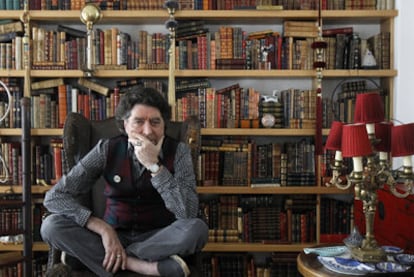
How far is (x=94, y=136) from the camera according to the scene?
2.60m

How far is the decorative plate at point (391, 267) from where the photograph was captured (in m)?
1.76

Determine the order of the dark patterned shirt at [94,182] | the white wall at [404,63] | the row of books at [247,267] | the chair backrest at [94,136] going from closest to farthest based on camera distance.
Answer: the dark patterned shirt at [94,182] < the chair backrest at [94,136] < the white wall at [404,63] < the row of books at [247,267]

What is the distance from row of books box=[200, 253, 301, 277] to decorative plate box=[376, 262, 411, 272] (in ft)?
4.51

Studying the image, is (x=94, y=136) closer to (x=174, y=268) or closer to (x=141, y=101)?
(x=141, y=101)

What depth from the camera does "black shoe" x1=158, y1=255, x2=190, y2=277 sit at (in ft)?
6.38

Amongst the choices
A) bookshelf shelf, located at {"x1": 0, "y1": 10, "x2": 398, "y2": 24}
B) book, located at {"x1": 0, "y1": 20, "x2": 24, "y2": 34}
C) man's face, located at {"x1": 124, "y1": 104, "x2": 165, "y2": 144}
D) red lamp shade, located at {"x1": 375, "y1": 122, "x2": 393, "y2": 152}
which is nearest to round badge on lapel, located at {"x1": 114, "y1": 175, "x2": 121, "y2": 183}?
man's face, located at {"x1": 124, "y1": 104, "x2": 165, "y2": 144}

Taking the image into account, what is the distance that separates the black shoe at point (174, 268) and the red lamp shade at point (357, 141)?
2.44ft

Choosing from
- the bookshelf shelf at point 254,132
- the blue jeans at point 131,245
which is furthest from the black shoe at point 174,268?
the bookshelf shelf at point 254,132

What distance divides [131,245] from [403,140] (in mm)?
1132

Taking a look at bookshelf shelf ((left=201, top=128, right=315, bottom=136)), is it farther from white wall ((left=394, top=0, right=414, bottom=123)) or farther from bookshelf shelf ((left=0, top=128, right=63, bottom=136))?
bookshelf shelf ((left=0, top=128, right=63, bottom=136))

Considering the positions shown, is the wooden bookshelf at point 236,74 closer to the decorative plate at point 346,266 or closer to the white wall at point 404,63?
the white wall at point 404,63

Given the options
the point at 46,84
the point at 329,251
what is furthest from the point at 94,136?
the point at 329,251

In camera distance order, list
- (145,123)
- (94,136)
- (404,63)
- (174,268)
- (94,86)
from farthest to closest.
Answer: (94,86)
(404,63)
(94,136)
(145,123)
(174,268)

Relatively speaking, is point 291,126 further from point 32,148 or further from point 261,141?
point 32,148
